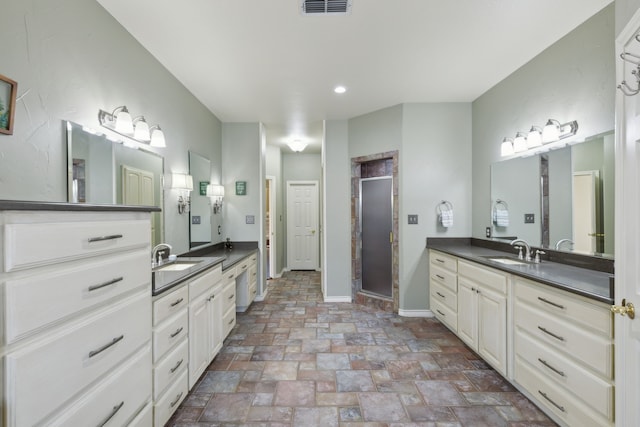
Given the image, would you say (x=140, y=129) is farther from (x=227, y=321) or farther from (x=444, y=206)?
(x=444, y=206)

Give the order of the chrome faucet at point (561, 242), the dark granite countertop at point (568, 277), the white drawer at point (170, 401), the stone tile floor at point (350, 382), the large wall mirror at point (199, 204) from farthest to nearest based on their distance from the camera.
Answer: the large wall mirror at point (199, 204) < the chrome faucet at point (561, 242) < the stone tile floor at point (350, 382) < the white drawer at point (170, 401) < the dark granite countertop at point (568, 277)

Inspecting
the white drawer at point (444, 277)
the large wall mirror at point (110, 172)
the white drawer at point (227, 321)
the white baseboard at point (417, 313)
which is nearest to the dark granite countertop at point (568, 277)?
the white drawer at point (444, 277)

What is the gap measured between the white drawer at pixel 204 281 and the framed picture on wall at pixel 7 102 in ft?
4.06

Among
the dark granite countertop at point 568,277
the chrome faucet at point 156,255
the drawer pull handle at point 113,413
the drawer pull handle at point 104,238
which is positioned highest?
the drawer pull handle at point 104,238

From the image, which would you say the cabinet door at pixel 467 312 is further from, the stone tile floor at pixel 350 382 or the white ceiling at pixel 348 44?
the white ceiling at pixel 348 44

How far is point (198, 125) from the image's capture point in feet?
11.0

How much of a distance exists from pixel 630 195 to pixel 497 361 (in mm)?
1585

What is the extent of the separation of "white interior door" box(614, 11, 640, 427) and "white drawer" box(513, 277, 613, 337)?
0.35ft

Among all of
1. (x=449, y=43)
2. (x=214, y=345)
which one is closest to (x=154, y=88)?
(x=214, y=345)

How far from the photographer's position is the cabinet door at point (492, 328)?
82.8 inches

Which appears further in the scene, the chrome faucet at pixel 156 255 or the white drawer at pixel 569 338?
the chrome faucet at pixel 156 255

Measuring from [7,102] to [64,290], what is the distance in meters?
0.95

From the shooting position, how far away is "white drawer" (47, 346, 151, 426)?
3.37 feet

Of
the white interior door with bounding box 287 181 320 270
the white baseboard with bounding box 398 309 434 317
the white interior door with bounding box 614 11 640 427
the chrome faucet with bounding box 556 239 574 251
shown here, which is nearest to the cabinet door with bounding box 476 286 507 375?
the chrome faucet with bounding box 556 239 574 251
